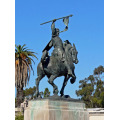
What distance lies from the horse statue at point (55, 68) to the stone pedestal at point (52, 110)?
2.26ft

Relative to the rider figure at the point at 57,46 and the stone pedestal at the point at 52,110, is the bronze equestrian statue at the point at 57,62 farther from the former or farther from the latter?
the stone pedestal at the point at 52,110

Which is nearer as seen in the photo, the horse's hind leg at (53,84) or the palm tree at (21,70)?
the horse's hind leg at (53,84)

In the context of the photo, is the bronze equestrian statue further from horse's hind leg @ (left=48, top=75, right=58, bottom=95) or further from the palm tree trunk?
the palm tree trunk

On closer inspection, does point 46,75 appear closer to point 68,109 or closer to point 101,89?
point 68,109

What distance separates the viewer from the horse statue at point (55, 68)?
13.3m

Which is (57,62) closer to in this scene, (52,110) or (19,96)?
(52,110)

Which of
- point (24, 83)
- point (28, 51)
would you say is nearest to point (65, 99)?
point (24, 83)

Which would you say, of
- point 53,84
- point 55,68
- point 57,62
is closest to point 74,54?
point 57,62

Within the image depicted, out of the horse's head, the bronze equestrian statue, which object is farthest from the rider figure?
the horse's head

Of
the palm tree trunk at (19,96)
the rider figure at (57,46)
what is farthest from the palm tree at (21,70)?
the rider figure at (57,46)

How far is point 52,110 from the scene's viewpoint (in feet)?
40.7

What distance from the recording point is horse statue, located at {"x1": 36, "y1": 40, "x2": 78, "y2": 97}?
13273mm

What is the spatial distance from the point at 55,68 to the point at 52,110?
1.86 m
